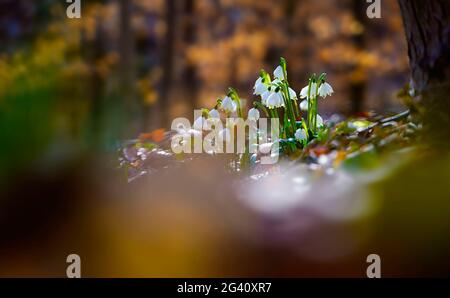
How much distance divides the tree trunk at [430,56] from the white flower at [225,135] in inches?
35.2

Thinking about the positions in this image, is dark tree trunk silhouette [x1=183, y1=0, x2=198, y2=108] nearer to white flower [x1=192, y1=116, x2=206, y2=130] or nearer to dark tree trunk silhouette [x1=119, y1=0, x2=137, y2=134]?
dark tree trunk silhouette [x1=119, y1=0, x2=137, y2=134]

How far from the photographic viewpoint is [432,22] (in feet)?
8.31

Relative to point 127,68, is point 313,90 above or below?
below

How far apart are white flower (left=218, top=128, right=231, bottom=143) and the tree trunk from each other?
893 mm

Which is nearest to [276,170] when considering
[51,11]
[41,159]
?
[41,159]

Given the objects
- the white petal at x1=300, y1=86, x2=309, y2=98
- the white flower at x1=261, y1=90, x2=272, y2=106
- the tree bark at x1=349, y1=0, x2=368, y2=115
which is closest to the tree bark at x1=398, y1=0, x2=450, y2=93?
the white petal at x1=300, y1=86, x2=309, y2=98

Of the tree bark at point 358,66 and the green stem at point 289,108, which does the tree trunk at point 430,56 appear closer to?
the green stem at point 289,108

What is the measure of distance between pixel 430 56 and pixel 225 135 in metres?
1.04

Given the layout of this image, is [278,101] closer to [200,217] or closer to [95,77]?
[200,217]

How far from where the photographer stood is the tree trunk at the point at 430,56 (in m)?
2.36

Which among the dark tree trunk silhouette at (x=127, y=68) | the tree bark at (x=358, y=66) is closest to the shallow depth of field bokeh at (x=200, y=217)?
the dark tree trunk silhouette at (x=127, y=68)

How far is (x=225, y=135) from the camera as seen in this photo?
109 inches

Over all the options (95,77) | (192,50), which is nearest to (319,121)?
(192,50)
